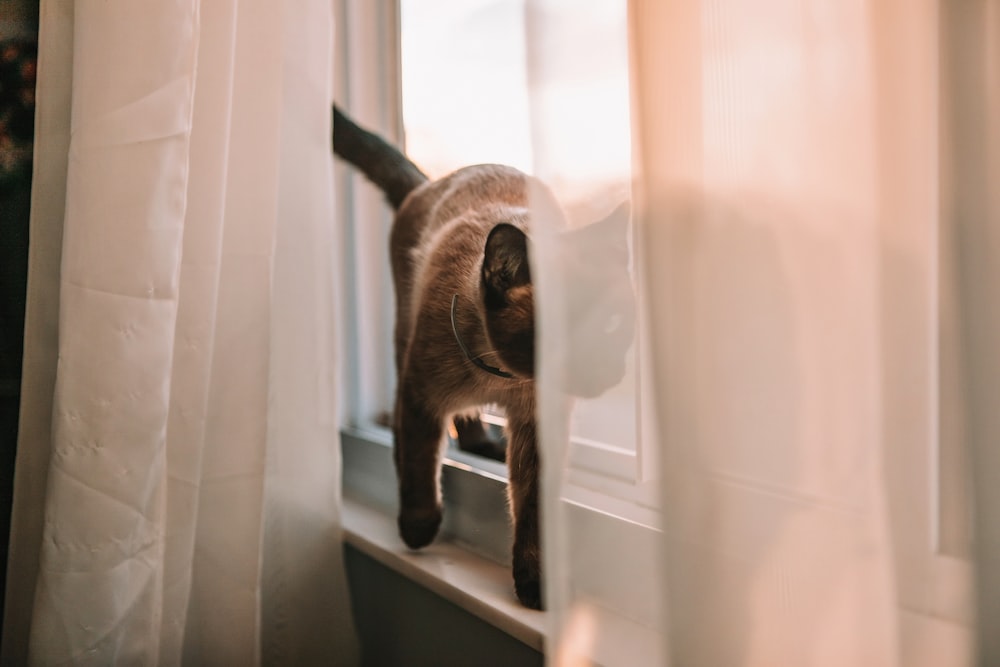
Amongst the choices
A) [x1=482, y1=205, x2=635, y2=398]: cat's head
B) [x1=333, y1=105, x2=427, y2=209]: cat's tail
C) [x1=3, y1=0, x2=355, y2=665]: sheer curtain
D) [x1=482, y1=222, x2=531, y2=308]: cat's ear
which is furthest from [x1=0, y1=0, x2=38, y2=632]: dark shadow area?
[x1=482, y1=205, x2=635, y2=398]: cat's head

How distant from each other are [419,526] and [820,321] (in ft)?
2.08

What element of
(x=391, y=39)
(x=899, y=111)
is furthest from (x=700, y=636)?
(x=391, y=39)

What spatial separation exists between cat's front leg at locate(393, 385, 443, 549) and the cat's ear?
0.20 metres

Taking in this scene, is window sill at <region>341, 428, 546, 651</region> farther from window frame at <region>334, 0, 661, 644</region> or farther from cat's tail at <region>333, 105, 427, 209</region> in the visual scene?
cat's tail at <region>333, 105, 427, 209</region>

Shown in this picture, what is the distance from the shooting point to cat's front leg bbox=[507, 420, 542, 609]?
676mm

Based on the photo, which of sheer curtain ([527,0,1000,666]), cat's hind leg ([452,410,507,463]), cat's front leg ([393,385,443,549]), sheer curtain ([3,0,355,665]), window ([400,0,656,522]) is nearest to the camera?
sheer curtain ([527,0,1000,666])

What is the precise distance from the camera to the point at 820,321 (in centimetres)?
33

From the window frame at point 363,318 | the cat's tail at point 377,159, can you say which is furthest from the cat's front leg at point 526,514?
the cat's tail at point 377,159

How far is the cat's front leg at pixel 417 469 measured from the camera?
0.82 meters

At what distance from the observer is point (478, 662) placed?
2.42 ft

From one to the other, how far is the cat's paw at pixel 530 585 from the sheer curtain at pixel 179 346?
1.02 ft

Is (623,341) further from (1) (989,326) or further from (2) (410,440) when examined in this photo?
(2) (410,440)

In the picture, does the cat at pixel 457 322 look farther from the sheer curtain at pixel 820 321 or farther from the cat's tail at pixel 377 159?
the sheer curtain at pixel 820 321

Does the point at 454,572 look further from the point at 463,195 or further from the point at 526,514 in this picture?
the point at 463,195
